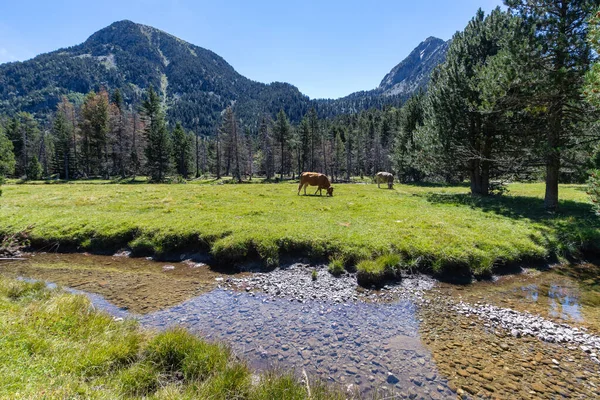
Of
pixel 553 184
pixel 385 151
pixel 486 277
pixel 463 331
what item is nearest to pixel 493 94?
pixel 553 184

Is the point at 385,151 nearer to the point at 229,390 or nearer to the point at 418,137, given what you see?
the point at 418,137

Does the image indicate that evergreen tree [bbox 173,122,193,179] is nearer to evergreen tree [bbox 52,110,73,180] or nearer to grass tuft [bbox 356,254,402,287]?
evergreen tree [bbox 52,110,73,180]

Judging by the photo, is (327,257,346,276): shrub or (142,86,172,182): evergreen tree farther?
(142,86,172,182): evergreen tree

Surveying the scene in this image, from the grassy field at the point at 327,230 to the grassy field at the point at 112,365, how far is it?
6.20 meters

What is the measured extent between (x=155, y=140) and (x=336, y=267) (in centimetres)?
5826

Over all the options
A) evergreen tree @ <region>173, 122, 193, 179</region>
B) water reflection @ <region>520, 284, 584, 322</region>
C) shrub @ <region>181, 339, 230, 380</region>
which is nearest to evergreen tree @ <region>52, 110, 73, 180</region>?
evergreen tree @ <region>173, 122, 193, 179</region>

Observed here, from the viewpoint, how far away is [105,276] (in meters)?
10.6

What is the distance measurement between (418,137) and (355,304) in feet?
78.1

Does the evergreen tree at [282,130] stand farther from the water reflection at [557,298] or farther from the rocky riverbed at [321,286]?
the water reflection at [557,298]

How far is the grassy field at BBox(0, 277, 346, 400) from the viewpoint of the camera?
3.88 metres

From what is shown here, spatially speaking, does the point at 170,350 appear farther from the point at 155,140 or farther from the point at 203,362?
the point at 155,140

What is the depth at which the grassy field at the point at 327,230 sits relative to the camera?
450 inches

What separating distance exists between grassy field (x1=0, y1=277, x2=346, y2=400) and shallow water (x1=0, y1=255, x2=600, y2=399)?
3.54 feet

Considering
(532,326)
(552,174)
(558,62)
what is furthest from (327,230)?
(558,62)
